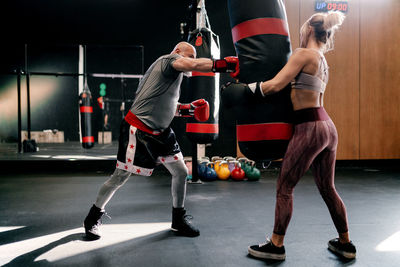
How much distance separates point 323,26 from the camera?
1689mm

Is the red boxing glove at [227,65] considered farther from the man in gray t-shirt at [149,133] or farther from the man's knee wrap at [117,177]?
the man's knee wrap at [117,177]

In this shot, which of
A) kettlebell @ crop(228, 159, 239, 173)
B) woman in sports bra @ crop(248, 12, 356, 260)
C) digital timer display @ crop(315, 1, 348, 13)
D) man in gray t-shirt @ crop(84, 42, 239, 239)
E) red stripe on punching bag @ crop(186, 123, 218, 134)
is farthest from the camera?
digital timer display @ crop(315, 1, 348, 13)

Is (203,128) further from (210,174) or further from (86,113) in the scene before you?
(86,113)

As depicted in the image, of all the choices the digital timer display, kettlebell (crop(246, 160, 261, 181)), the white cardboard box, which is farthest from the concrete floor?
the white cardboard box

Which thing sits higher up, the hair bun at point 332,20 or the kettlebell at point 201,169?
the hair bun at point 332,20

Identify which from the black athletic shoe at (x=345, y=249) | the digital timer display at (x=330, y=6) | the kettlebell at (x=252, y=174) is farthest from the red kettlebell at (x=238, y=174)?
the digital timer display at (x=330, y=6)

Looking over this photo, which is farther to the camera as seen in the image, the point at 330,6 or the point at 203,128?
the point at 330,6

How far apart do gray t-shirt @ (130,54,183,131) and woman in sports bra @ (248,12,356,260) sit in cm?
77

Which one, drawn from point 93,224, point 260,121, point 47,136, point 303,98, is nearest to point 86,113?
point 93,224

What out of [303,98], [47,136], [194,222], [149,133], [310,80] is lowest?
[194,222]

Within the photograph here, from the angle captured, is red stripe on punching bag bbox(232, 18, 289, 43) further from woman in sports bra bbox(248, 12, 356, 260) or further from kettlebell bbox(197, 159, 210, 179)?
kettlebell bbox(197, 159, 210, 179)

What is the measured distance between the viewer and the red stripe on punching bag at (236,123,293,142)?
166cm

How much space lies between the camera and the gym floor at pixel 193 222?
1864mm

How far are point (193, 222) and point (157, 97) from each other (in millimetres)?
1149
